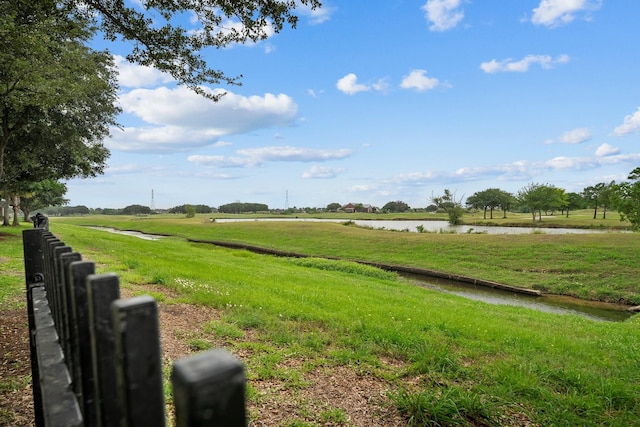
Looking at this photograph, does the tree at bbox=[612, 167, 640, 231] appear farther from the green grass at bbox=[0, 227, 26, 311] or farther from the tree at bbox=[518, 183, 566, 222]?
the tree at bbox=[518, 183, 566, 222]

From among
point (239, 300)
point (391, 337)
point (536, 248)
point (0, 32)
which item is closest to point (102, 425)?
point (391, 337)

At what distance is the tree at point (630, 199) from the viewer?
2033cm

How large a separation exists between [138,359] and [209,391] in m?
0.26

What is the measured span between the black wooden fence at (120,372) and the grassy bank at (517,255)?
21.6m

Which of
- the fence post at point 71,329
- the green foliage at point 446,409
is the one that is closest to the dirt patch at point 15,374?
the fence post at point 71,329

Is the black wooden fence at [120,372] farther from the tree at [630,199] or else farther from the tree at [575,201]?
the tree at [575,201]

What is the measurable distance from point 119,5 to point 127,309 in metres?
6.66

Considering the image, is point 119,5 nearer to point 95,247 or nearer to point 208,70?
point 208,70

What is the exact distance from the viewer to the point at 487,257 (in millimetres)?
26172

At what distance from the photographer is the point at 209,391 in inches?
26.1

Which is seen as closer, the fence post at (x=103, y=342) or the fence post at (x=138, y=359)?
the fence post at (x=138, y=359)

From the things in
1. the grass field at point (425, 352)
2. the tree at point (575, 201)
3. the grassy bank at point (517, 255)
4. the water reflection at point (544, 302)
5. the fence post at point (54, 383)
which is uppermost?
the tree at point (575, 201)

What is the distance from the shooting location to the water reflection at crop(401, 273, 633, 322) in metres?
15.2

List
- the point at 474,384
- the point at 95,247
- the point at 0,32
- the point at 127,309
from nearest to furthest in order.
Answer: the point at 127,309
the point at 474,384
the point at 0,32
the point at 95,247
